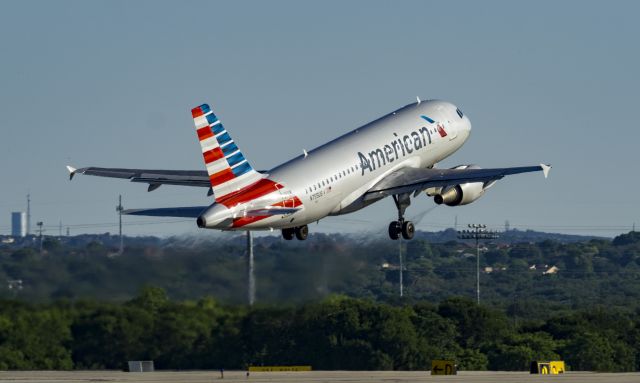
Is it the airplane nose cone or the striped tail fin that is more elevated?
the airplane nose cone

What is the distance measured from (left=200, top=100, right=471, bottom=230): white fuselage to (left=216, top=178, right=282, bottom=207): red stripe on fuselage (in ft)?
0.80

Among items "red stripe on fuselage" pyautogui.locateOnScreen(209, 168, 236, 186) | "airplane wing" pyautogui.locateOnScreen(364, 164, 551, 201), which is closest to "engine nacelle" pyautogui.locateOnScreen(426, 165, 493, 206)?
Result: "airplane wing" pyautogui.locateOnScreen(364, 164, 551, 201)

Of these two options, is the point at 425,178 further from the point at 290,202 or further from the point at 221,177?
the point at 221,177

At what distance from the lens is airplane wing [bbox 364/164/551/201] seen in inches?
3310

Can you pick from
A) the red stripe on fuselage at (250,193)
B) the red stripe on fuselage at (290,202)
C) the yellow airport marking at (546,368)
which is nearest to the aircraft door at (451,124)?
the yellow airport marking at (546,368)

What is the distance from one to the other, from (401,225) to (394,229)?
0.47 metres

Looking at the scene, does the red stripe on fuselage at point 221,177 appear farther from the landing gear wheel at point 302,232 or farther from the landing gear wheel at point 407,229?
the landing gear wheel at point 407,229

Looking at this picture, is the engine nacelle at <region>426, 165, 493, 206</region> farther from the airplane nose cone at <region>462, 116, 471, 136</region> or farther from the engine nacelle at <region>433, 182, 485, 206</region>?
the airplane nose cone at <region>462, 116, 471, 136</region>

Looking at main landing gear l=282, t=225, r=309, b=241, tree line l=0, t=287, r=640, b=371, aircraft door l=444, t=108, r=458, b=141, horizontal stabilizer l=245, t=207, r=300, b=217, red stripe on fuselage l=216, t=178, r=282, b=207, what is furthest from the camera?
tree line l=0, t=287, r=640, b=371

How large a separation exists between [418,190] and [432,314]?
49.0m

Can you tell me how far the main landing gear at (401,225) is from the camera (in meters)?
86.9

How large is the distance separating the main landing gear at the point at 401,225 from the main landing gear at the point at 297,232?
5.13m

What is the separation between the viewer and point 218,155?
74.4 metres

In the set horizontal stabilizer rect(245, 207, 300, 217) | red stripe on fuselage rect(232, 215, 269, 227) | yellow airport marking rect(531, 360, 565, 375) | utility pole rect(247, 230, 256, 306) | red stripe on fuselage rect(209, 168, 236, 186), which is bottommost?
yellow airport marking rect(531, 360, 565, 375)
